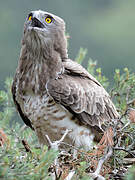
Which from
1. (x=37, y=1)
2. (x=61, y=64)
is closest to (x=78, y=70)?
(x=61, y=64)

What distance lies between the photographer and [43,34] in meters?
3.19

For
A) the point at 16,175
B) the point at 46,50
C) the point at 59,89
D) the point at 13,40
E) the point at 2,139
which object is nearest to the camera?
the point at 16,175

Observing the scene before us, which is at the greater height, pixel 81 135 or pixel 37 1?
pixel 37 1

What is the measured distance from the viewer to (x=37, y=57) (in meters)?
3.25

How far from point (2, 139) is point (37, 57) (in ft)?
5.02

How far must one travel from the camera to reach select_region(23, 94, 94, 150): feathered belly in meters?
3.03

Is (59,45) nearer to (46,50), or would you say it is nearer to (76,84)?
(46,50)

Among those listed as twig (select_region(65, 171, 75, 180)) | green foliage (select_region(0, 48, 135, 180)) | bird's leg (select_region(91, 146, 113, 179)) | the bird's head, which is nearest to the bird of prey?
the bird's head

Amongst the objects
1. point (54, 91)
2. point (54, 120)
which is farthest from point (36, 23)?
point (54, 120)

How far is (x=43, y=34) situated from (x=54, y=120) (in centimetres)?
72

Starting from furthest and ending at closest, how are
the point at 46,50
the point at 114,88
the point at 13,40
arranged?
the point at 13,40 → the point at 114,88 → the point at 46,50

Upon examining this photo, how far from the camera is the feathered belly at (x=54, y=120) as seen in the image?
3031 mm

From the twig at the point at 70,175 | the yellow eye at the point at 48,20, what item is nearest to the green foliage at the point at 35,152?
the twig at the point at 70,175

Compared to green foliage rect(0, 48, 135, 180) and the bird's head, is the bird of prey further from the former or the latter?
green foliage rect(0, 48, 135, 180)
